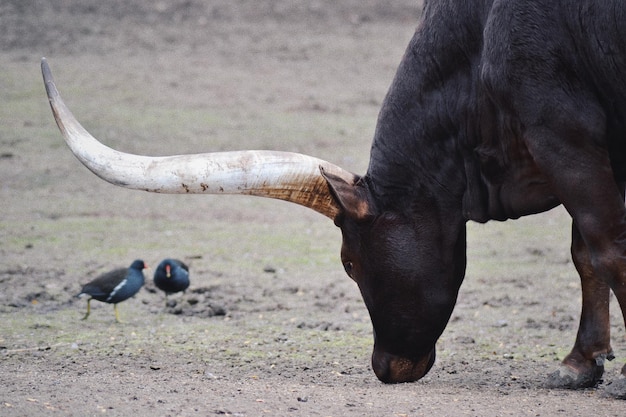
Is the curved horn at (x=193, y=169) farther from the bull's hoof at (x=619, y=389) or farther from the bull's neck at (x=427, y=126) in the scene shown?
the bull's hoof at (x=619, y=389)

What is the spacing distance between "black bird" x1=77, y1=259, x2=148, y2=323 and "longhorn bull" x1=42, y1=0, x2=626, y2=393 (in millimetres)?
2922

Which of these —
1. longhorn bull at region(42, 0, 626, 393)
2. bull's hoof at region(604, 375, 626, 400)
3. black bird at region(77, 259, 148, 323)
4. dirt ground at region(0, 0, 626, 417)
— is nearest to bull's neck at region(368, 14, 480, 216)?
longhorn bull at region(42, 0, 626, 393)

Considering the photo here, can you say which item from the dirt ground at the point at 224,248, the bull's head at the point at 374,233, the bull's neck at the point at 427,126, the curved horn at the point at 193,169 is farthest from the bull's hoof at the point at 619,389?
the curved horn at the point at 193,169

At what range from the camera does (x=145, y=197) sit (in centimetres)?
1282

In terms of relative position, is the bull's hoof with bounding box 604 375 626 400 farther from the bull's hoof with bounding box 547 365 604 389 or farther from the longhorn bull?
the bull's hoof with bounding box 547 365 604 389

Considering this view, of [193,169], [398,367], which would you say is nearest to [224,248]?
[398,367]

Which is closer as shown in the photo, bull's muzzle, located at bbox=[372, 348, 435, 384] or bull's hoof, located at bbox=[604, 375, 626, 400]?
bull's hoof, located at bbox=[604, 375, 626, 400]

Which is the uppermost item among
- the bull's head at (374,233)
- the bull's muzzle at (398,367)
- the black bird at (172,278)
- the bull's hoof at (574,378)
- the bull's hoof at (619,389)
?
the bull's head at (374,233)

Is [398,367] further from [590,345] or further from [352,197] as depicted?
[590,345]

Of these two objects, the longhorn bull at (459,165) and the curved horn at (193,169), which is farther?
the curved horn at (193,169)

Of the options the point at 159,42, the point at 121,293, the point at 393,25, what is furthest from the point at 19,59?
the point at 121,293

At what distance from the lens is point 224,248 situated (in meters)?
10.6

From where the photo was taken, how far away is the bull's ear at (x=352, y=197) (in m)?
5.30

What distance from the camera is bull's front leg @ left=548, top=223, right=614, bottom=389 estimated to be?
591 cm
